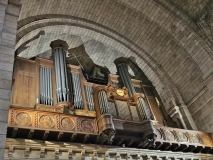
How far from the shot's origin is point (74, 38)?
38.0 ft

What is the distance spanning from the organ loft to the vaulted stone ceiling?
0.13 feet

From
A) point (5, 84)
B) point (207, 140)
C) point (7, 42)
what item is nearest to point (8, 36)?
point (7, 42)

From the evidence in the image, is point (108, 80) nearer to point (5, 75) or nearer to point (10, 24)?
point (10, 24)

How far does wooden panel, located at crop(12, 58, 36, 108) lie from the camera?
7508 millimetres

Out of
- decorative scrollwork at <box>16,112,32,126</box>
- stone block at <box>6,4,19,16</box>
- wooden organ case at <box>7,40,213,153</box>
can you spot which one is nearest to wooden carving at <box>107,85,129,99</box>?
wooden organ case at <box>7,40,213,153</box>

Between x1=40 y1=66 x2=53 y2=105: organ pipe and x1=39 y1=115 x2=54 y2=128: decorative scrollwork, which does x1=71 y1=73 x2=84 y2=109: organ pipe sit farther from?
x1=39 y1=115 x2=54 y2=128: decorative scrollwork

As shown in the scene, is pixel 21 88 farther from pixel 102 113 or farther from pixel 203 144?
pixel 203 144

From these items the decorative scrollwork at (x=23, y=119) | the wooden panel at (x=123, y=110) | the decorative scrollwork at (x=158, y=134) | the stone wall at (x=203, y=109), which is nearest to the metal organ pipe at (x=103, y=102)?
the wooden panel at (x=123, y=110)

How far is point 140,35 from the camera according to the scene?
11250 millimetres

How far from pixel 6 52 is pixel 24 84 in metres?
2.95

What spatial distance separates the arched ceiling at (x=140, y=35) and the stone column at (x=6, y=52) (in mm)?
3498

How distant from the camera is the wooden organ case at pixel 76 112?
6.72 metres

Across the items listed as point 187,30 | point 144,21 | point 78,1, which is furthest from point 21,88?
point 187,30

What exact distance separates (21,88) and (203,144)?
246 inches
